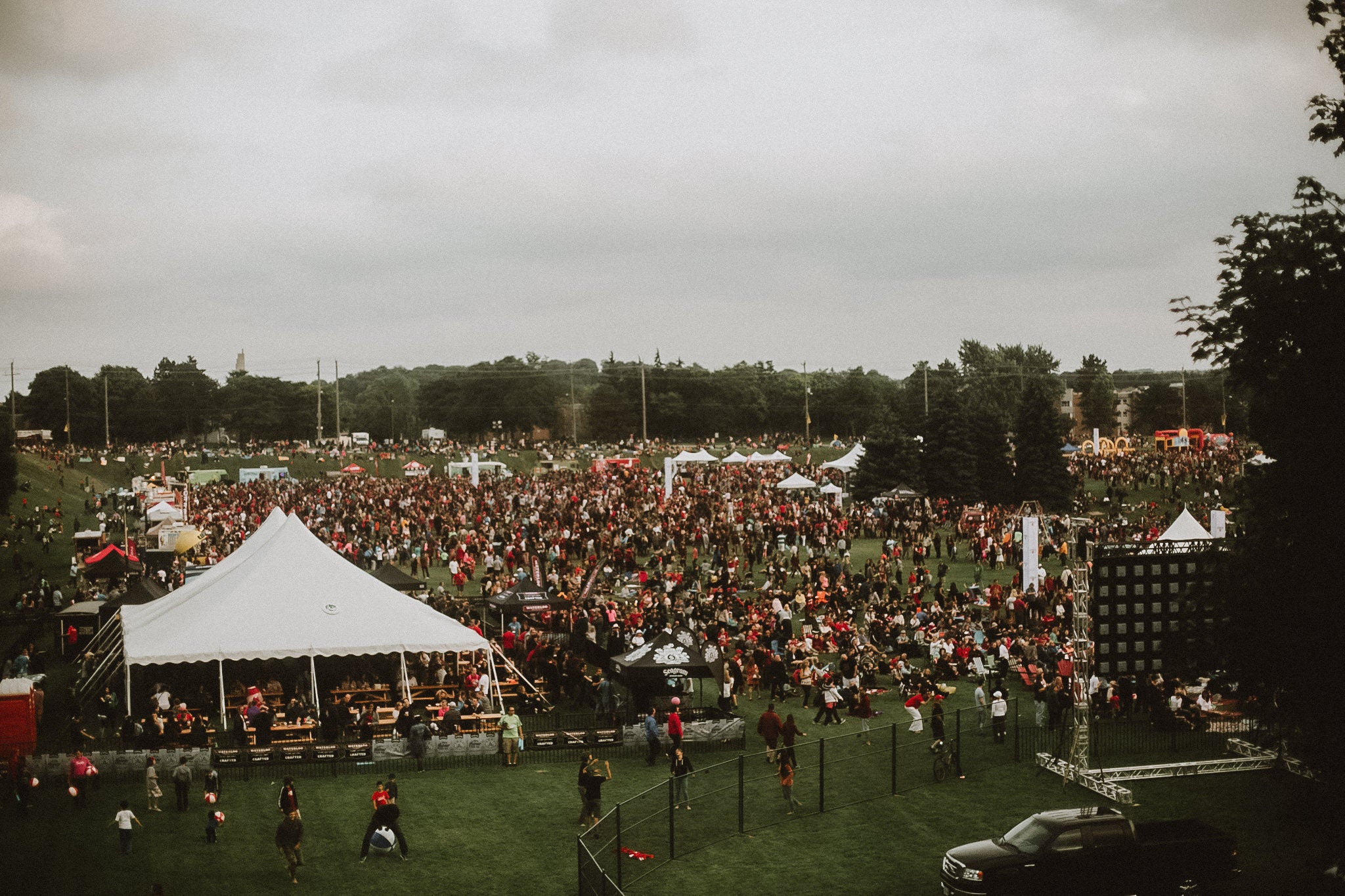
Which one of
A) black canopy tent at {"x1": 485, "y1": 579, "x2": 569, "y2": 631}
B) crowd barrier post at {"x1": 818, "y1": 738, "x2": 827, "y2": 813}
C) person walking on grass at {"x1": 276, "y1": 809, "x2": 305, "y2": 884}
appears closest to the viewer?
person walking on grass at {"x1": 276, "y1": 809, "x2": 305, "y2": 884}

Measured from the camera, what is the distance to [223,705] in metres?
22.1

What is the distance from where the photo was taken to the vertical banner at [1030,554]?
106 ft

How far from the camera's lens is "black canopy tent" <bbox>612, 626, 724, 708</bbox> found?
21.4 m

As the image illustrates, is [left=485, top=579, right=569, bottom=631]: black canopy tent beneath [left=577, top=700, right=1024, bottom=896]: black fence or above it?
above

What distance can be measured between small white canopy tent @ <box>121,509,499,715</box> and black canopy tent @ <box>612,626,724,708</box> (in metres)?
3.03

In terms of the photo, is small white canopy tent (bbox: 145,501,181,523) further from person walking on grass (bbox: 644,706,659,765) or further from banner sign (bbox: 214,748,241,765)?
person walking on grass (bbox: 644,706,659,765)

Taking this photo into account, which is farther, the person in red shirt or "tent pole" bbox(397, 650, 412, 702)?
"tent pole" bbox(397, 650, 412, 702)

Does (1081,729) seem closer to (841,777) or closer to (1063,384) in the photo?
(841,777)

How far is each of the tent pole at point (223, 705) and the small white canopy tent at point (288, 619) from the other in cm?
9

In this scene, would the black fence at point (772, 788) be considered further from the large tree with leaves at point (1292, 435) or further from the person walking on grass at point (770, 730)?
the large tree with leaves at point (1292, 435)

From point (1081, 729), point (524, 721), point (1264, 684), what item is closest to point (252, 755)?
point (524, 721)

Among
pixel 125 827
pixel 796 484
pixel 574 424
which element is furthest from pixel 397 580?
pixel 574 424

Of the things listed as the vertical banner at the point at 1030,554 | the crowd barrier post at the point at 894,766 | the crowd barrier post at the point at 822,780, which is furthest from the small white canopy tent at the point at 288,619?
the vertical banner at the point at 1030,554

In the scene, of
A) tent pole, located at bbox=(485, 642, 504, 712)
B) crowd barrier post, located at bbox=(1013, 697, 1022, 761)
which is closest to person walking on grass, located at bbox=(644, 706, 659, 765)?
tent pole, located at bbox=(485, 642, 504, 712)
